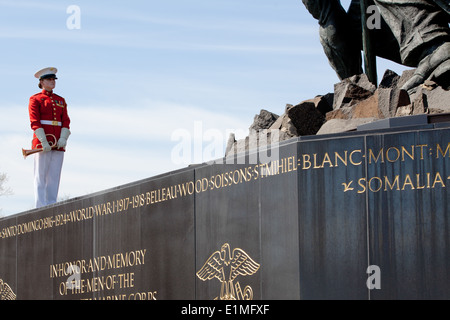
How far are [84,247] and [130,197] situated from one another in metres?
1.08

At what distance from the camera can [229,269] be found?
27.0 ft

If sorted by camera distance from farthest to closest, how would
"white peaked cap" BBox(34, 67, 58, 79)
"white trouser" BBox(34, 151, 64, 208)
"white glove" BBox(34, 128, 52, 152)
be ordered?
"white peaked cap" BBox(34, 67, 58, 79) → "white trouser" BBox(34, 151, 64, 208) → "white glove" BBox(34, 128, 52, 152)

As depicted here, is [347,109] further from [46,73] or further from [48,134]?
[46,73]

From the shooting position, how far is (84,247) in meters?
10.5

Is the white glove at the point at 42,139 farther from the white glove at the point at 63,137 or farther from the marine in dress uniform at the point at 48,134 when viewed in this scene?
the white glove at the point at 63,137

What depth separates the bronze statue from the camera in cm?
984

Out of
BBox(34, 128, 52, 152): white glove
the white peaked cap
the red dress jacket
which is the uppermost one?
the white peaked cap

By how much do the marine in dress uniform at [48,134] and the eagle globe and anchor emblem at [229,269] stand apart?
444cm

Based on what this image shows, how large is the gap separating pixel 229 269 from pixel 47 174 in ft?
16.2

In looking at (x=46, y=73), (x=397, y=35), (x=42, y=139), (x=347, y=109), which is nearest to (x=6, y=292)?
(x=42, y=139)

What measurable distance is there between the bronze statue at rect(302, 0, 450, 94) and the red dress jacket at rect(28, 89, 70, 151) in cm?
351

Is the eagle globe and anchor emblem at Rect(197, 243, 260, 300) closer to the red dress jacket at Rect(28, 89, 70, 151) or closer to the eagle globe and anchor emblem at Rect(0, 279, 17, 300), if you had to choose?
the eagle globe and anchor emblem at Rect(0, 279, 17, 300)

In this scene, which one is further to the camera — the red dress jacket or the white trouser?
the white trouser

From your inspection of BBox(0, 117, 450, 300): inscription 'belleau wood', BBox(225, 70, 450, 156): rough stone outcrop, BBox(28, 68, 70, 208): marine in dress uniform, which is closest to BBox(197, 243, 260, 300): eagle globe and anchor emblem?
BBox(0, 117, 450, 300): inscription 'belleau wood'
